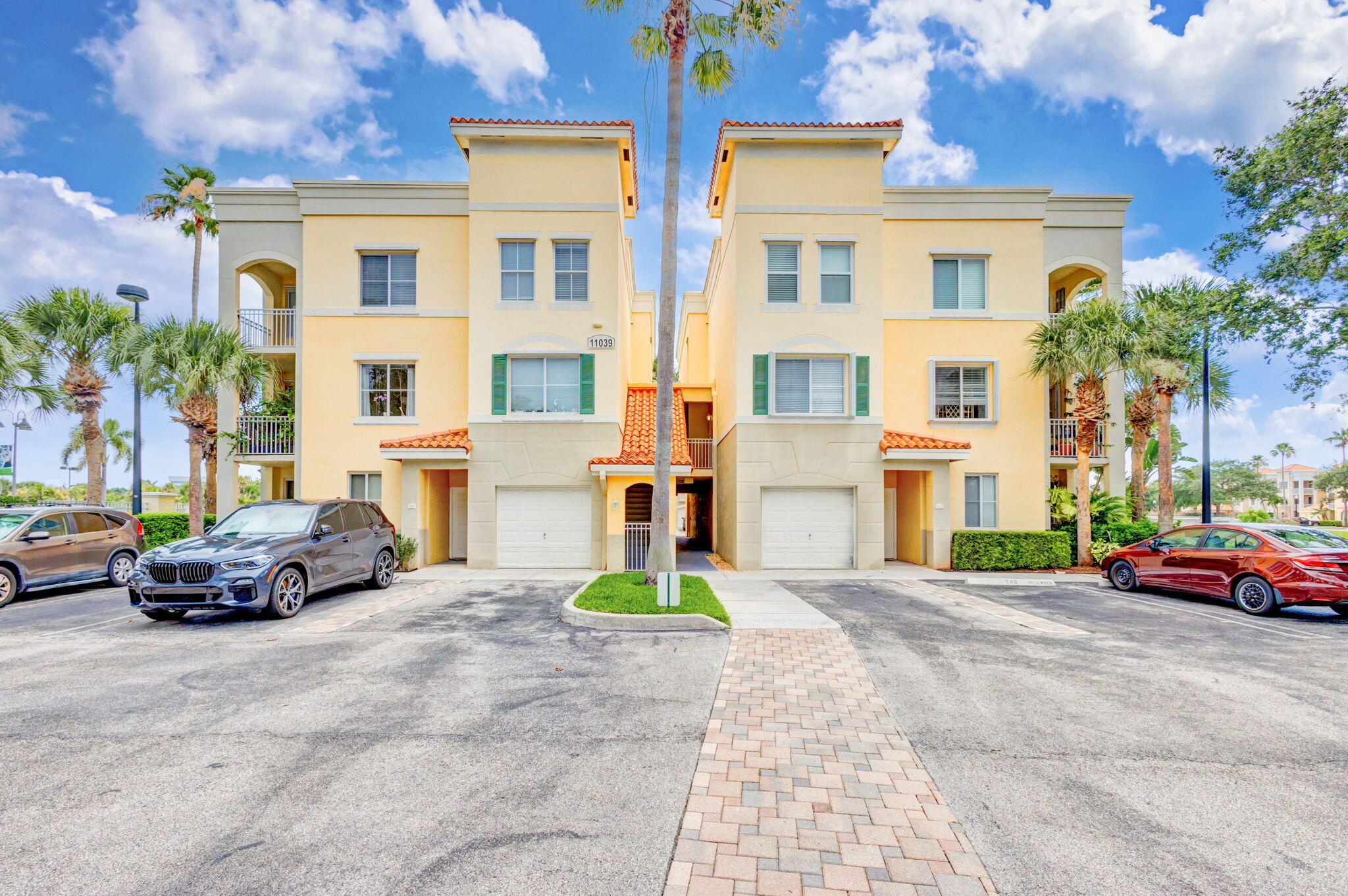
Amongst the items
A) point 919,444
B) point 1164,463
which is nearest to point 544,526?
point 919,444

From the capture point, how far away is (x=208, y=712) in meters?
5.25

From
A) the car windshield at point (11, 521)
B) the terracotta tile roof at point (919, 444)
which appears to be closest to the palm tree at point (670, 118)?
the terracotta tile roof at point (919, 444)

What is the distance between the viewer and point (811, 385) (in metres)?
15.8

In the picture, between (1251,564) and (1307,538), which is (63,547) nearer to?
(1251,564)

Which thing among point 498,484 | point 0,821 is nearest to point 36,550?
point 498,484

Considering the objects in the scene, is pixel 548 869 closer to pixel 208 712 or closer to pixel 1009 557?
pixel 208 712

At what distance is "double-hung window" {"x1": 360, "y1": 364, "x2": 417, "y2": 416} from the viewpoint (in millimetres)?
16766

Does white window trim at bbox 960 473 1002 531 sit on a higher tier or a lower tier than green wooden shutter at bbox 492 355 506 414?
lower

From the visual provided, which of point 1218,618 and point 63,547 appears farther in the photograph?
point 63,547

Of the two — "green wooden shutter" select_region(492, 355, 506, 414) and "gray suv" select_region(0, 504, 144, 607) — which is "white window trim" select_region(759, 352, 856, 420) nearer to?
"green wooden shutter" select_region(492, 355, 506, 414)

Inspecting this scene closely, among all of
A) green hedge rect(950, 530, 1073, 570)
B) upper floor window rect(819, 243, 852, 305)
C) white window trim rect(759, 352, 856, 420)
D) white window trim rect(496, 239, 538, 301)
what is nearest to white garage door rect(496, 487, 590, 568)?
white window trim rect(496, 239, 538, 301)

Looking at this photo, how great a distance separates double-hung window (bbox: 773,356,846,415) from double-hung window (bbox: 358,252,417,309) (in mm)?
10417

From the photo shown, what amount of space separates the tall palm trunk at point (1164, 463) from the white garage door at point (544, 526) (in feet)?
50.7

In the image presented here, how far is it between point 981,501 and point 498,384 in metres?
13.7
